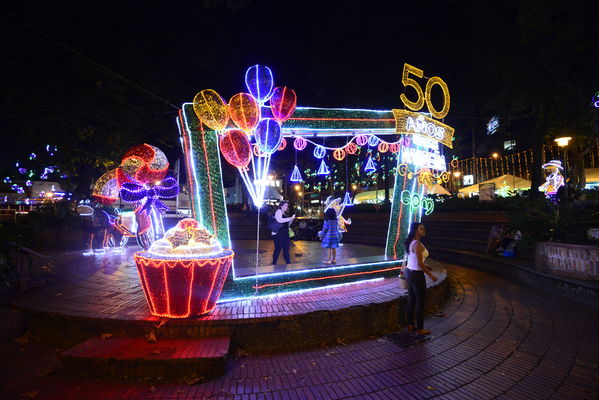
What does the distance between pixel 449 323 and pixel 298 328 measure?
2501 millimetres

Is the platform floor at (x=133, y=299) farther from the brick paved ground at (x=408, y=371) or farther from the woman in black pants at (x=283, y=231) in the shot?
the woman in black pants at (x=283, y=231)

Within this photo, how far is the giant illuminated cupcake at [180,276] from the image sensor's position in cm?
412

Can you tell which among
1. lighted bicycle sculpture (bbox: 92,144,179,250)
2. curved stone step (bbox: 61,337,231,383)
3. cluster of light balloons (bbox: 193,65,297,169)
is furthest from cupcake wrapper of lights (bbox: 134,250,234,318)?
lighted bicycle sculpture (bbox: 92,144,179,250)

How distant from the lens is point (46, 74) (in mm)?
11594

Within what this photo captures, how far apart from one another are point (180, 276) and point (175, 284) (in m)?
0.12

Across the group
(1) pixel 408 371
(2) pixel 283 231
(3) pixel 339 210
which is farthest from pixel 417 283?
(3) pixel 339 210

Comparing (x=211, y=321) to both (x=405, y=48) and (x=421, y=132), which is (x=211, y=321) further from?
(x=405, y=48)

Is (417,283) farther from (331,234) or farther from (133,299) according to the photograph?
(133,299)

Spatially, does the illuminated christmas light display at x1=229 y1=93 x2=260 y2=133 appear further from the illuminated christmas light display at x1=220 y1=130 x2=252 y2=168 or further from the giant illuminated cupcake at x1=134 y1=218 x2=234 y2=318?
the giant illuminated cupcake at x1=134 y1=218 x2=234 y2=318

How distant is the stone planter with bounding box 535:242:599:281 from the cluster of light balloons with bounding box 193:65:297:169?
6.72 m

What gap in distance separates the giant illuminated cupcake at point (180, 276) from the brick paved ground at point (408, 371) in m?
0.93

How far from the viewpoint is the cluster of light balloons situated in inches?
189

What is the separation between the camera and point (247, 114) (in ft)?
15.9

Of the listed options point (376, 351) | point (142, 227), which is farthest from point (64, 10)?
point (376, 351)
